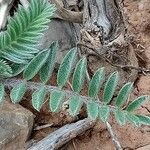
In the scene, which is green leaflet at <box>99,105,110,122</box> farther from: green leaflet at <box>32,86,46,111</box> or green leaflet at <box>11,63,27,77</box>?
green leaflet at <box>11,63,27,77</box>

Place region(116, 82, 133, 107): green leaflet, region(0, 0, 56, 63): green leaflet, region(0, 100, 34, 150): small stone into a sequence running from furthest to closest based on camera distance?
region(0, 100, 34, 150): small stone < region(116, 82, 133, 107): green leaflet < region(0, 0, 56, 63): green leaflet

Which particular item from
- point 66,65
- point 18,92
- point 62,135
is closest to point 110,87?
point 66,65

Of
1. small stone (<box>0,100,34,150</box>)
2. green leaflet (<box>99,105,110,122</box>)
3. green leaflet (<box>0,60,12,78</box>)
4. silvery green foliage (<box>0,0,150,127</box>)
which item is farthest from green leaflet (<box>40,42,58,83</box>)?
small stone (<box>0,100,34,150</box>)

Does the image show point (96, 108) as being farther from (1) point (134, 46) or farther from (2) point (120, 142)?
(1) point (134, 46)

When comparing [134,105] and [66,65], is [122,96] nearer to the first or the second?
[134,105]

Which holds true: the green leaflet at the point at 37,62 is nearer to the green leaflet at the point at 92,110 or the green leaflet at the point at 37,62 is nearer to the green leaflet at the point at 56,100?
the green leaflet at the point at 56,100

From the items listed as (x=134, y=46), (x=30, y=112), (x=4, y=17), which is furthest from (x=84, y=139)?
(x=4, y=17)
